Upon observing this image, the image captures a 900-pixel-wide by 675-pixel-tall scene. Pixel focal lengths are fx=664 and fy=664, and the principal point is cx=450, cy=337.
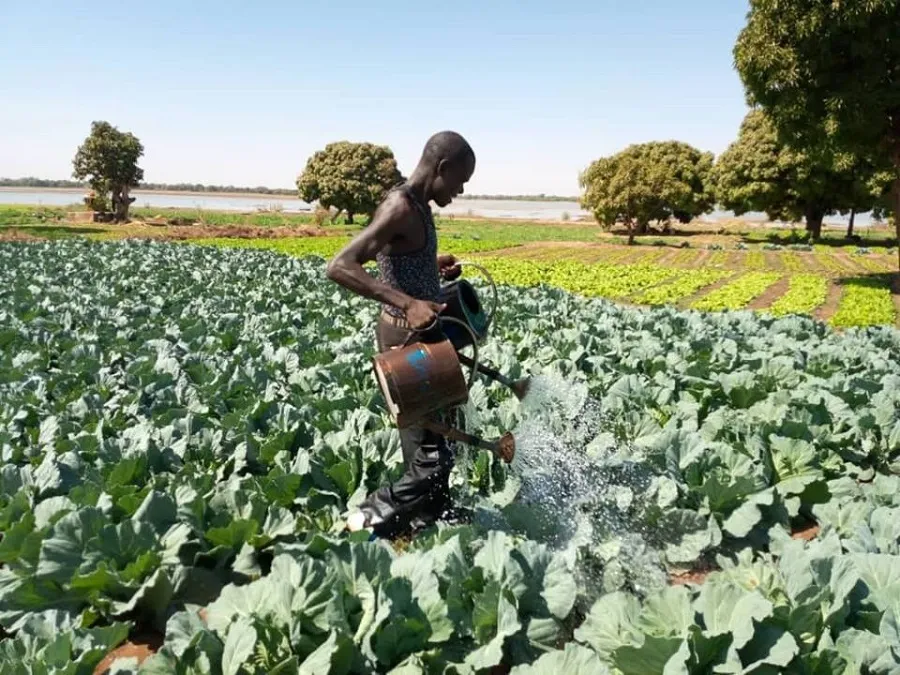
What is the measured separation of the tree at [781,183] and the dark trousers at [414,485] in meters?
40.9

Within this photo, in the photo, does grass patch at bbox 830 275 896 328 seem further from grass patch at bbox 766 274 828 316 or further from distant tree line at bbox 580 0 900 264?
distant tree line at bbox 580 0 900 264

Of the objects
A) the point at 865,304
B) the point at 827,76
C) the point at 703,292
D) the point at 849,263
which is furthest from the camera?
the point at 849,263

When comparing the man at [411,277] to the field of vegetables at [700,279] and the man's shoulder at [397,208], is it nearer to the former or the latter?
the man's shoulder at [397,208]

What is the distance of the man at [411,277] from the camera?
318 cm

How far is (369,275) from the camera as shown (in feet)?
10.5

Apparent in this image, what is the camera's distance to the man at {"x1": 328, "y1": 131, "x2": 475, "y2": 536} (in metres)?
3.18

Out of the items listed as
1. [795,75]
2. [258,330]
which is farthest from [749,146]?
[258,330]

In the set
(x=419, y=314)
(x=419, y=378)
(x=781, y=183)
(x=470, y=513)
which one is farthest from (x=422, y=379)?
(x=781, y=183)

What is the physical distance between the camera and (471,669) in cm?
246

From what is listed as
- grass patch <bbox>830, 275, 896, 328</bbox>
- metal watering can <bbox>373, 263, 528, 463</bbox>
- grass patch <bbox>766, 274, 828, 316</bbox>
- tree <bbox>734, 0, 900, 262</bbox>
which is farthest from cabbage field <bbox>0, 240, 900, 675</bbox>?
tree <bbox>734, 0, 900, 262</bbox>

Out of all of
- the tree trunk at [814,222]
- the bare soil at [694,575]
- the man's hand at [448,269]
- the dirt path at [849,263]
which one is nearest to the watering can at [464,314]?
the man's hand at [448,269]

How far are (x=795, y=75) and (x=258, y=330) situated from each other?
14.0m

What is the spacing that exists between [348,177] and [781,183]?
38.6 m

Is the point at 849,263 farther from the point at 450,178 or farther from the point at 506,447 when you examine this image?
the point at 450,178
